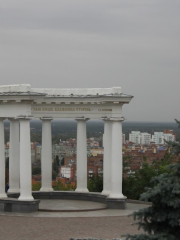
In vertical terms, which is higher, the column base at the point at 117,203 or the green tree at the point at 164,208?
the green tree at the point at 164,208

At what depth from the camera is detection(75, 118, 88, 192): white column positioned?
132 ft

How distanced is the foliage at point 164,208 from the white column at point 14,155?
67.2ft

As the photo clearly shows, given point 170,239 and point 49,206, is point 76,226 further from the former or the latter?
point 170,239

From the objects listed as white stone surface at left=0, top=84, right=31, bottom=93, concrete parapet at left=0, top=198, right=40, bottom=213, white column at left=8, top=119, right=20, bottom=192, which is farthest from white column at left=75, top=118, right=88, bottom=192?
concrete parapet at left=0, top=198, right=40, bottom=213

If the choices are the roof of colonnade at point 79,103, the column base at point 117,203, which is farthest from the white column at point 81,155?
the column base at point 117,203

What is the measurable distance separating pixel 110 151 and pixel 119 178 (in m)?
3.07

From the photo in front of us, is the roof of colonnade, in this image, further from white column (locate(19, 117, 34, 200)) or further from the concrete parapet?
the concrete parapet

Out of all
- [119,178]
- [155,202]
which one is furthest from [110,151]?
[155,202]

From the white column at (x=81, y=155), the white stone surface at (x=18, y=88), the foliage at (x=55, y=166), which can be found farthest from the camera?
the foliage at (x=55, y=166)

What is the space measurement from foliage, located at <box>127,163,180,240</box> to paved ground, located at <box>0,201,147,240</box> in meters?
7.36

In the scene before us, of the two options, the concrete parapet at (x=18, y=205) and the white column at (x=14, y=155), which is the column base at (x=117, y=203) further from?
the white column at (x=14, y=155)

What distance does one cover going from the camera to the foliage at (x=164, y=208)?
65.7 ft

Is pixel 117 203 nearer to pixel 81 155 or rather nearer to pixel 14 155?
pixel 81 155

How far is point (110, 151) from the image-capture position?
39500 millimetres
